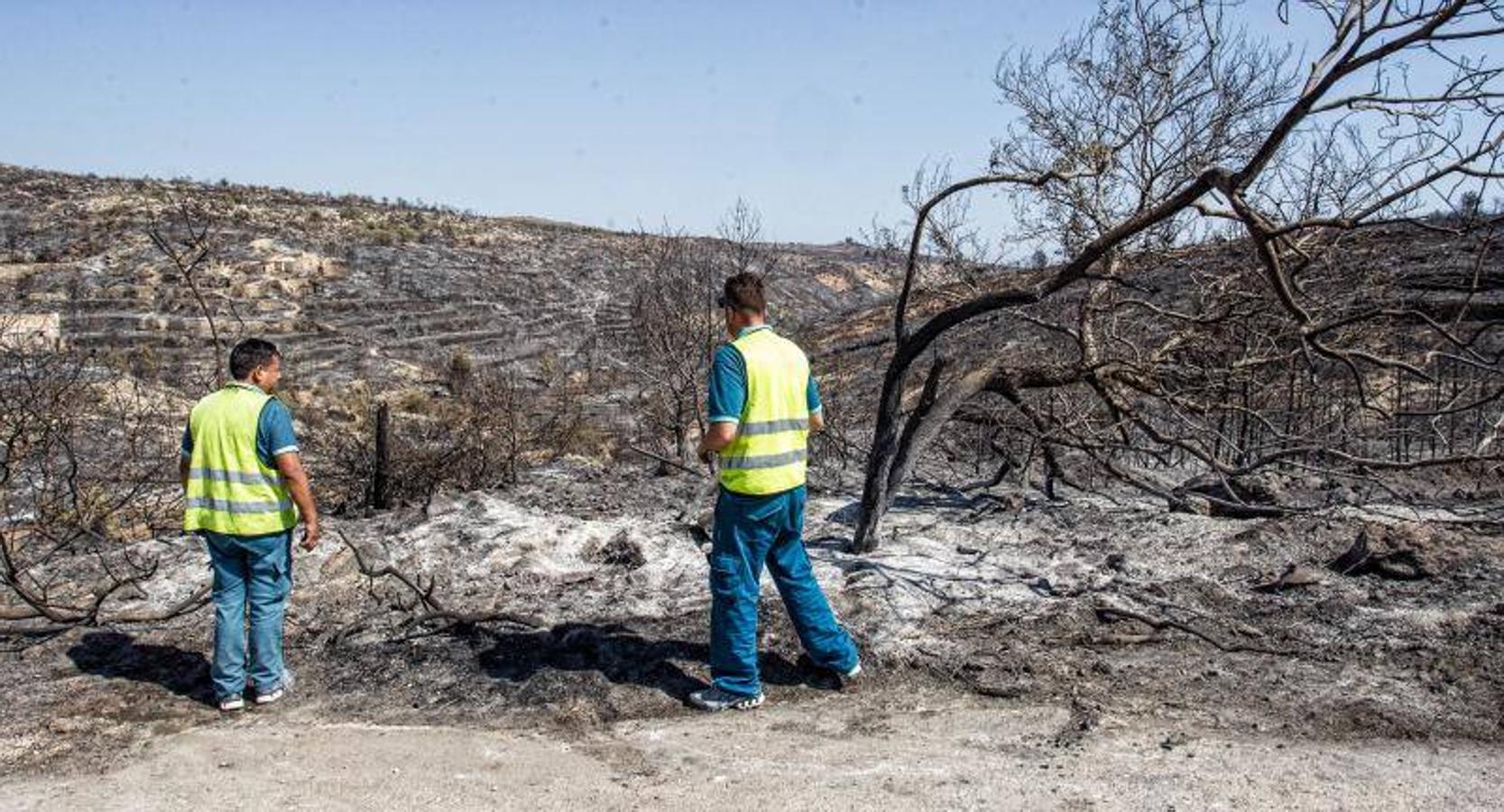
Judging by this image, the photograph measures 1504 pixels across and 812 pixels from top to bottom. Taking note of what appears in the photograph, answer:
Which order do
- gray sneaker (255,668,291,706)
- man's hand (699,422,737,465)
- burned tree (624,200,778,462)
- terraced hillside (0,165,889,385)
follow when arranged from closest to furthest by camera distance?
man's hand (699,422,737,465), gray sneaker (255,668,291,706), burned tree (624,200,778,462), terraced hillside (0,165,889,385)

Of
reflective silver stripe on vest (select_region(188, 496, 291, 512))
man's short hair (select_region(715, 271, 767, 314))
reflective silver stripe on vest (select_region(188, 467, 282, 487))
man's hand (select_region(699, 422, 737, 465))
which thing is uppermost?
man's short hair (select_region(715, 271, 767, 314))

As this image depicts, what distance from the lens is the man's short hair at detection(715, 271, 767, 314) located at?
4488mm

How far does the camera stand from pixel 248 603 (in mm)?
4840

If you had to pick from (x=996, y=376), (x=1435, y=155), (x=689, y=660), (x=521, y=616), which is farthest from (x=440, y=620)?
(x=1435, y=155)

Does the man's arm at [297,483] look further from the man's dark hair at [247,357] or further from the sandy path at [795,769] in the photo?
the sandy path at [795,769]

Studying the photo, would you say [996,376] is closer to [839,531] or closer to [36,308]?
[839,531]

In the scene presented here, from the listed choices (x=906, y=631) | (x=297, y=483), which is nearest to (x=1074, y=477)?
(x=906, y=631)

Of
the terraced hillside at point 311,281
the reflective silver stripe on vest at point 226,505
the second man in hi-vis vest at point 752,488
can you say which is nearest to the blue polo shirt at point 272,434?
the reflective silver stripe on vest at point 226,505

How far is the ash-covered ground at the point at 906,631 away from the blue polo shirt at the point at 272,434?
1.14 meters

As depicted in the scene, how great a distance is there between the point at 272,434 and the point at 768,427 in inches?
83.9

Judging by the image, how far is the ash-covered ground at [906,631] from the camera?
450 cm

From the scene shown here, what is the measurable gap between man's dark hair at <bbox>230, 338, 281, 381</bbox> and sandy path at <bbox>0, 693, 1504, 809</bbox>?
4.95 ft

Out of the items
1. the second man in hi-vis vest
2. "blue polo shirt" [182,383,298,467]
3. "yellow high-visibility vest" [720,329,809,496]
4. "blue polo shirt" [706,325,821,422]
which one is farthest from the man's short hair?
"blue polo shirt" [182,383,298,467]

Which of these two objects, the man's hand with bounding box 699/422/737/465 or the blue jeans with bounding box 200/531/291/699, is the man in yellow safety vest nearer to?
the blue jeans with bounding box 200/531/291/699
